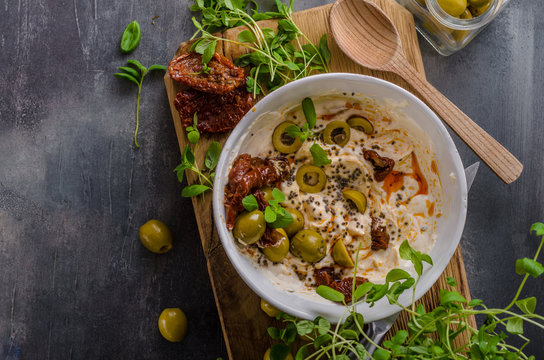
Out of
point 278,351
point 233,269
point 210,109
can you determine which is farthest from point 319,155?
point 278,351

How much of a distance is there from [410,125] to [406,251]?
0.57 metres

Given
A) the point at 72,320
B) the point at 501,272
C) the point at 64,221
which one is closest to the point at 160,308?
the point at 72,320

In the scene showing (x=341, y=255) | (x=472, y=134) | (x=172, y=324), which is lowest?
(x=172, y=324)

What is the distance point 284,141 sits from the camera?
66.1 inches

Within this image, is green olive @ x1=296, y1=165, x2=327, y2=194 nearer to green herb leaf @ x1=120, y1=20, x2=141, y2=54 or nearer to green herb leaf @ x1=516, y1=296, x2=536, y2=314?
green herb leaf @ x1=516, y1=296, x2=536, y2=314

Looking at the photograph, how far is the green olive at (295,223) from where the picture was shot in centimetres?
163

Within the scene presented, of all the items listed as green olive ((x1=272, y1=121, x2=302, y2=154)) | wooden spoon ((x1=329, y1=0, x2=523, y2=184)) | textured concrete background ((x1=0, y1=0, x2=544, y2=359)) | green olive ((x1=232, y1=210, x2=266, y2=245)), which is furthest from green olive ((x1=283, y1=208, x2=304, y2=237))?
wooden spoon ((x1=329, y1=0, x2=523, y2=184))

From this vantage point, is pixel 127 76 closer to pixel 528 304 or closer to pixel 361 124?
pixel 361 124

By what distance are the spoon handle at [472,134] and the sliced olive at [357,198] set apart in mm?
438

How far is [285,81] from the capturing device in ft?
5.68

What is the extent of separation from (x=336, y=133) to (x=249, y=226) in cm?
51

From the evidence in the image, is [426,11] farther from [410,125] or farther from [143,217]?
[143,217]

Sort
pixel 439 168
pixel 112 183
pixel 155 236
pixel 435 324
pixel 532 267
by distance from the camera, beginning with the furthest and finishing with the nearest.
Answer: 1. pixel 112 183
2. pixel 155 236
3. pixel 439 168
4. pixel 435 324
5. pixel 532 267

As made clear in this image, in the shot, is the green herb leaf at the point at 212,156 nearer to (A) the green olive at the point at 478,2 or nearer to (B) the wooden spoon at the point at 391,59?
(B) the wooden spoon at the point at 391,59
